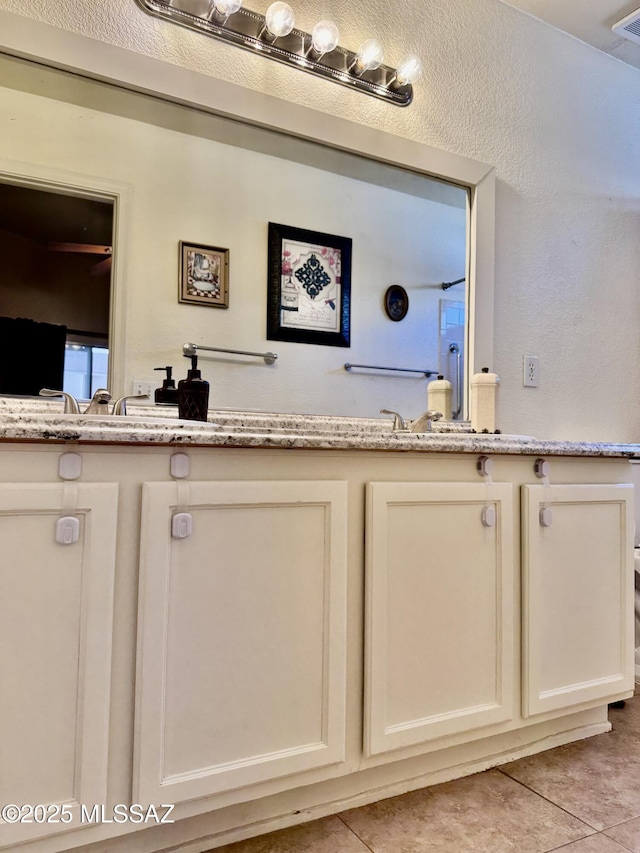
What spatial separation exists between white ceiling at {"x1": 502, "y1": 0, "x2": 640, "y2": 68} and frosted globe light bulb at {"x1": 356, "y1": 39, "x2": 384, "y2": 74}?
0.65 m

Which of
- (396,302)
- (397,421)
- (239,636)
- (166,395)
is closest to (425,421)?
(397,421)

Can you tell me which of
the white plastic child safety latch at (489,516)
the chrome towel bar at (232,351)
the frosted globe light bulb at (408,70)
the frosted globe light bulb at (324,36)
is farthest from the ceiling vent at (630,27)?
the white plastic child safety latch at (489,516)

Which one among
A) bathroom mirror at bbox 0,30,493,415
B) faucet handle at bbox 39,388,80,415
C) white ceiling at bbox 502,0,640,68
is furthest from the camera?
white ceiling at bbox 502,0,640,68

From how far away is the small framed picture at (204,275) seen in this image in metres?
1.44

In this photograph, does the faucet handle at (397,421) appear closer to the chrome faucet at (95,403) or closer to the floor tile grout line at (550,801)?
the chrome faucet at (95,403)

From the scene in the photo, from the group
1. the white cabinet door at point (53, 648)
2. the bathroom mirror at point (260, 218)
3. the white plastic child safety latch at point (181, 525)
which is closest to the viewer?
the white cabinet door at point (53, 648)

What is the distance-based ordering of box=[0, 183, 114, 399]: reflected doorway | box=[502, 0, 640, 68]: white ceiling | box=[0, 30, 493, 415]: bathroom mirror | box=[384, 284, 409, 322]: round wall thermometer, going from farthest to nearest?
box=[502, 0, 640, 68]: white ceiling, box=[384, 284, 409, 322]: round wall thermometer, box=[0, 30, 493, 415]: bathroom mirror, box=[0, 183, 114, 399]: reflected doorway

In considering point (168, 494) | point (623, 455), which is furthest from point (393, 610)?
point (623, 455)

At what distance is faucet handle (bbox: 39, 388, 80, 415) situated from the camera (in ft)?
3.75

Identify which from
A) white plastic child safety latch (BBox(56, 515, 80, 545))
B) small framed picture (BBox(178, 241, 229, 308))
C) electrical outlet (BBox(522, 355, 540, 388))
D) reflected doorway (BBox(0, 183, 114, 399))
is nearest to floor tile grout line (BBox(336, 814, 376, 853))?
white plastic child safety latch (BBox(56, 515, 80, 545))

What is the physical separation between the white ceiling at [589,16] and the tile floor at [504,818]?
2.31 metres

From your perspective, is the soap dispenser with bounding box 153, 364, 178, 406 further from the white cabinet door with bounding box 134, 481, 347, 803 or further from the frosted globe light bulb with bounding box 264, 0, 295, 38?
the frosted globe light bulb with bounding box 264, 0, 295, 38

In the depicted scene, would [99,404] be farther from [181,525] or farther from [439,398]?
[439,398]

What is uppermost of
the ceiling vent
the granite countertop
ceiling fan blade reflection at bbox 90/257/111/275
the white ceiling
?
the white ceiling
